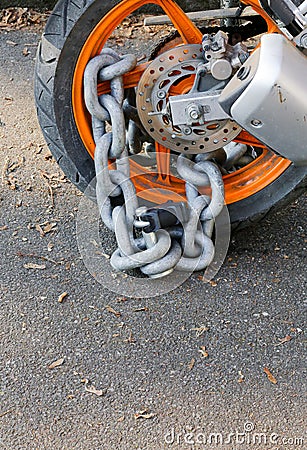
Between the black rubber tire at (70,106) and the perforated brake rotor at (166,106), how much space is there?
22 centimetres

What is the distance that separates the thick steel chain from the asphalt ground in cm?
12

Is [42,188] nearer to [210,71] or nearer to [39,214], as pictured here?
[39,214]

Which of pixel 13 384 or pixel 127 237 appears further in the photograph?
pixel 127 237

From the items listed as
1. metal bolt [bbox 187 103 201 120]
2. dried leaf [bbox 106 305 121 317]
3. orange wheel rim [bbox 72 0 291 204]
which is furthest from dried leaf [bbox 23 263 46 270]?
metal bolt [bbox 187 103 201 120]

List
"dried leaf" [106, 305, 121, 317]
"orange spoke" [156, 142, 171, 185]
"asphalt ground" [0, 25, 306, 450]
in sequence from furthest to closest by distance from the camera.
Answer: "orange spoke" [156, 142, 171, 185], "dried leaf" [106, 305, 121, 317], "asphalt ground" [0, 25, 306, 450]

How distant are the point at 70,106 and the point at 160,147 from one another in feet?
1.13

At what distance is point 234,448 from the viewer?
80.0 inches

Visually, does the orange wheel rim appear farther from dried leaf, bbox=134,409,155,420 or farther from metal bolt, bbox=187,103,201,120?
dried leaf, bbox=134,409,155,420

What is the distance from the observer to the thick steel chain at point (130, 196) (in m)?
2.37

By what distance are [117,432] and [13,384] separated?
35 centimetres

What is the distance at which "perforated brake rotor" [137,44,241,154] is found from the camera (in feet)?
7.84

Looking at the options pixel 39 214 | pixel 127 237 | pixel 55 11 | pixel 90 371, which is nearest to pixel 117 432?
pixel 90 371

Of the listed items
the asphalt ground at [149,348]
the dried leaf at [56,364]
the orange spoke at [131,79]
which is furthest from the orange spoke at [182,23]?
the dried leaf at [56,364]

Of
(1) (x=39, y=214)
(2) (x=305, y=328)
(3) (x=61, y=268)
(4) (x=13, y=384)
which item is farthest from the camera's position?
(1) (x=39, y=214)
